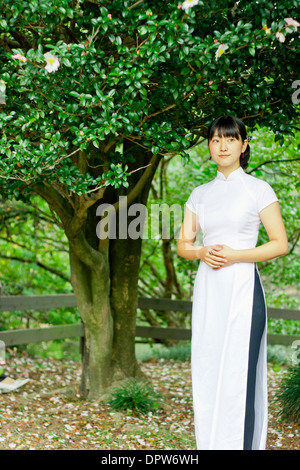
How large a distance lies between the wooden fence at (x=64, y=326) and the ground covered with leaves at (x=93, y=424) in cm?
60

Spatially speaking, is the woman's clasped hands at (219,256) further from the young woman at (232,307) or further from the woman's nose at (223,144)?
the woman's nose at (223,144)

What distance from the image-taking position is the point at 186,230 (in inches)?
111

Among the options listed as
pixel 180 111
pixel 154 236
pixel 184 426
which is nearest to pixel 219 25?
pixel 180 111

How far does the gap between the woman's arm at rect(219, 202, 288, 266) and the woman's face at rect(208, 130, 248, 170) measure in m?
0.30

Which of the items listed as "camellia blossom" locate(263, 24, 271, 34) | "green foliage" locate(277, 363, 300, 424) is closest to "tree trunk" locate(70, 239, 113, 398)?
"green foliage" locate(277, 363, 300, 424)

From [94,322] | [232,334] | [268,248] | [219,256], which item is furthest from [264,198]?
[94,322]

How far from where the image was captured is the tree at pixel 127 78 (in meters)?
2.84

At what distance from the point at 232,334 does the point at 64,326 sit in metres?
4.77

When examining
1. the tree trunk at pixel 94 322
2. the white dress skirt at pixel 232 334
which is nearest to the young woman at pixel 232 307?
the white dress skirt at pixel 232 334

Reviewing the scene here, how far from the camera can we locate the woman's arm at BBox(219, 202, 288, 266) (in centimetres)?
254

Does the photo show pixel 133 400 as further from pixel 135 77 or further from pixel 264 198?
pixel 135 77

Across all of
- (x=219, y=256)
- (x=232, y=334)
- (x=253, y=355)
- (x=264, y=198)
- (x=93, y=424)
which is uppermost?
(x=264, y=198)

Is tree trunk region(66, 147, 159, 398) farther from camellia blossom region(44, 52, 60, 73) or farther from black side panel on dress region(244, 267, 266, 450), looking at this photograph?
black side panel on dress region(244, 267, 266, 450)

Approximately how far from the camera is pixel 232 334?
2570 millimetres
